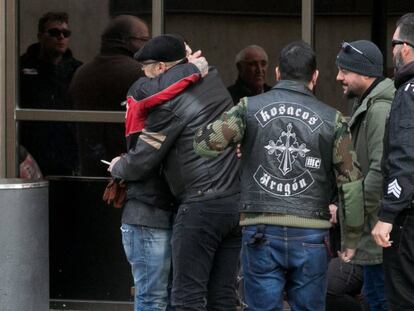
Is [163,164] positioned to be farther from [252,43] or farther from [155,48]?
[252,43]

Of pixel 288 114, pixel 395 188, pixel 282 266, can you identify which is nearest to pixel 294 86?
pixel 288 114

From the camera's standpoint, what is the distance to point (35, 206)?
6750 millimetres

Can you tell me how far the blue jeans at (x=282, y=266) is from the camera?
5195 mm

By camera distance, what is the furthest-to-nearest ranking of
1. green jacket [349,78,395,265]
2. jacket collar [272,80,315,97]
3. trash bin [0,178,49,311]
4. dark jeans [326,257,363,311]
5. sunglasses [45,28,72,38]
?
sunglasses [45,28,72,38], trash bin [0,178,49,311], dark jeans [326,257,363,311], green jacket [349,78,395,265], jacket collar [272,80,315,97]

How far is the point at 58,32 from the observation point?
7355 mm

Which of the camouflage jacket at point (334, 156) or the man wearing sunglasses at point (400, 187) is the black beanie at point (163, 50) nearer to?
the camouflage jacket at point (334, 156)

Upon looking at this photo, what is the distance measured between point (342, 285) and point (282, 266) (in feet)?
3.55

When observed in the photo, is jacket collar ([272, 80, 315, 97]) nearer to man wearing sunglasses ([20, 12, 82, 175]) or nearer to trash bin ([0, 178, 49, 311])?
trash bin ([0, 178, 49, 311])

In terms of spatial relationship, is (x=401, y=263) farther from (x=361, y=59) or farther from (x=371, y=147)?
(x=361, y=59)

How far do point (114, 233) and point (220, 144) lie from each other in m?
2.37

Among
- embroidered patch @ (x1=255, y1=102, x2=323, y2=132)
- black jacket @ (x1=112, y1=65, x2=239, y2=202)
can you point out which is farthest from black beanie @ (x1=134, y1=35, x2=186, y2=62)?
embroidered patch @ (x1=255, y1=102, x2=323, y2=132)

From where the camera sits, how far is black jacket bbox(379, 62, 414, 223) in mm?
4957

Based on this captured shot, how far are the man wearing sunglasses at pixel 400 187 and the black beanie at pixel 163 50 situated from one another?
1157mm

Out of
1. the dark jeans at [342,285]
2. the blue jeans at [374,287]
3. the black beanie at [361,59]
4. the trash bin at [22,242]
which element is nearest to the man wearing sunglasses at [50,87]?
the trash bin at [22,242]
